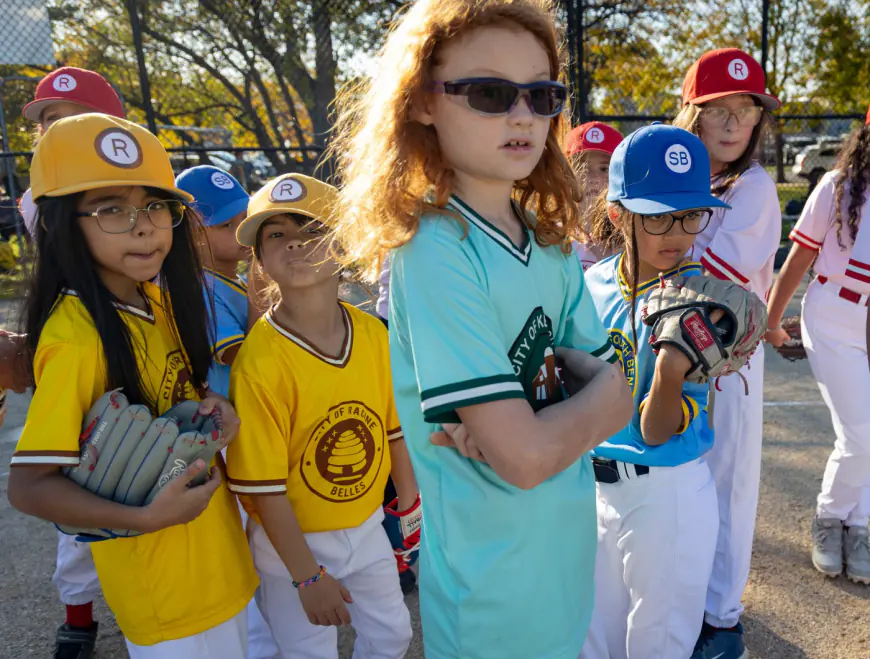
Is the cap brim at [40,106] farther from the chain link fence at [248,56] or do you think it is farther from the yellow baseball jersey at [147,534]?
the chain link fence at [248,56]

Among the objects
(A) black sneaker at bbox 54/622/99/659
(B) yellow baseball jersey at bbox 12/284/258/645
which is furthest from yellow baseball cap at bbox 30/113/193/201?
(A) black sneaker at bbox 54/622/99/659

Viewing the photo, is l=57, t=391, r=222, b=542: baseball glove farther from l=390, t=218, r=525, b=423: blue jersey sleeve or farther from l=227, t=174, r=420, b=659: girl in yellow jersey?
l=390, t=218, r=525, b=423: blue jersey sleeve

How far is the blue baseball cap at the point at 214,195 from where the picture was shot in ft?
9.24

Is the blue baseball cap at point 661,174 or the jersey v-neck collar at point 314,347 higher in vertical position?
the blue baseball cap at point 661,174

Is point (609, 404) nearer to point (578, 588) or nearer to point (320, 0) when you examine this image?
point (578, 588)

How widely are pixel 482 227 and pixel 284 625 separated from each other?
1.50m

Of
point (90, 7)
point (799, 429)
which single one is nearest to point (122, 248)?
point (799, 429)

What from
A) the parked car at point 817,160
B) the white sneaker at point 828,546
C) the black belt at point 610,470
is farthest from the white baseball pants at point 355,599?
the parked car at point 817,160

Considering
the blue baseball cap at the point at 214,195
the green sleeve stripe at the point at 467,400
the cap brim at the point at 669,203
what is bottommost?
the green sleeve stripe at the point at 467,400

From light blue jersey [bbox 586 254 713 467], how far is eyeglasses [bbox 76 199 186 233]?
4.17 feet

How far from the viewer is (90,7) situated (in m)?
10.2

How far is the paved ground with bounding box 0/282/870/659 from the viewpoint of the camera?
8.46 feet

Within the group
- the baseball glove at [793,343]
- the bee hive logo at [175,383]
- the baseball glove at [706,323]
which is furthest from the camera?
the baseball glove at [793,343]

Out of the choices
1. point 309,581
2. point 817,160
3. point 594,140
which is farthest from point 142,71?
point 817,160
